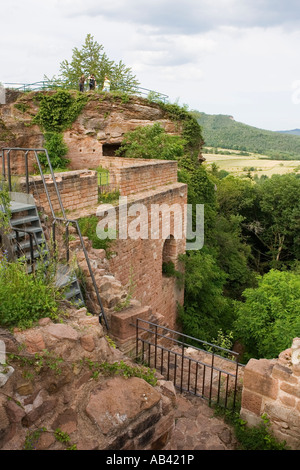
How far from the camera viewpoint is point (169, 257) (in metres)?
12.2

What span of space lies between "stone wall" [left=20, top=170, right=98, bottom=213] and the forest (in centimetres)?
453

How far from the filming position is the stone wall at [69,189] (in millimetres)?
7270

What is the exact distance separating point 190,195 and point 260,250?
16837 mm

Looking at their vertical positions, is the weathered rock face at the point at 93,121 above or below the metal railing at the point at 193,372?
above

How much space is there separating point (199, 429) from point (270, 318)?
6.80 m

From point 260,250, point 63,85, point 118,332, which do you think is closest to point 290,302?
point 118,332

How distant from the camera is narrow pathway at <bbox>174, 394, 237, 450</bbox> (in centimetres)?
471

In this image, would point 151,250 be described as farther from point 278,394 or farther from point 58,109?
point 58,109

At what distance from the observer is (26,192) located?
6902 mm

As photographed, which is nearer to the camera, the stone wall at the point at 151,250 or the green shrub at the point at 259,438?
the green shrub at the point at 259,438

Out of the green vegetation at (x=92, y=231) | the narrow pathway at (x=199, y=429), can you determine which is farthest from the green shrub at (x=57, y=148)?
the narrow pathway at (x=199, y=429)

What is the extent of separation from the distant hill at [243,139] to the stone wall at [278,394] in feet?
286

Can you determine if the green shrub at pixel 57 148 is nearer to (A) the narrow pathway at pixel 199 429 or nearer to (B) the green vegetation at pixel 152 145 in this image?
(B) the green vegetation at pixel 152 145

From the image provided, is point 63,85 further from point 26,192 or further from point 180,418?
point 180,418
